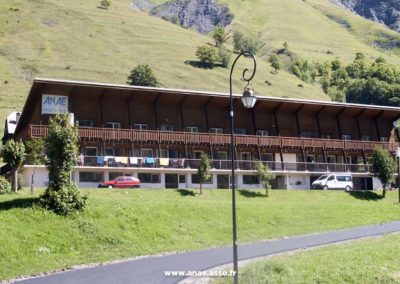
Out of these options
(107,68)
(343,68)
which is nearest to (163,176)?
(107,68)

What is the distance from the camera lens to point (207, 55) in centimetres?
13950

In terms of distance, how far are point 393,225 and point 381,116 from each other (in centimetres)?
3319

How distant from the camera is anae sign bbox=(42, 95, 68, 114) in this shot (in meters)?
54.6

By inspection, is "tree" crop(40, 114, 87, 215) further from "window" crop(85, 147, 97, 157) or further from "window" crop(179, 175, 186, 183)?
"window" crop(179, 175, 186, 183)

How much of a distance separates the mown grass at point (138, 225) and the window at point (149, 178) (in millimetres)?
8273

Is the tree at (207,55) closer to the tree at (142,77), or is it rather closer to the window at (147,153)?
the tree at (142,77)

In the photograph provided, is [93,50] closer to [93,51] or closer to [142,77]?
[93,51]

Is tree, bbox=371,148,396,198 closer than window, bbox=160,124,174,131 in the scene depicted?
Yes

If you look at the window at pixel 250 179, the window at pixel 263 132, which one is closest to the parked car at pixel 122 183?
the window at pixel 250 179

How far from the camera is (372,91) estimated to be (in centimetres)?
15100

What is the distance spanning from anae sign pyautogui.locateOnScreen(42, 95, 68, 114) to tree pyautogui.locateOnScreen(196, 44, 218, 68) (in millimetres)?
86451

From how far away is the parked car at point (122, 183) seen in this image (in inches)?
1948

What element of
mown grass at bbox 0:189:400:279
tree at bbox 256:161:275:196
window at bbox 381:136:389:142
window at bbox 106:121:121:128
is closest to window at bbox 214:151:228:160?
tree at bbox 256:161:275:196

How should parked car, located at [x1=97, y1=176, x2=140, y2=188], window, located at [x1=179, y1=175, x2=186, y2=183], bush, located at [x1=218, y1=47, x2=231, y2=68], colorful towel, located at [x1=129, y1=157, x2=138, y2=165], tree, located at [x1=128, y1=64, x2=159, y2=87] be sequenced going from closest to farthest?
parked car, located at [x1=97, y1=176, x2=140, y2=188]
colorful towel, located at [x1=129, y1=157, x2=138, y2=165]
window, located at [x1=179, y1=175, x2=186, y2=183]
tree, located at [x1=128, y1=64, x2=159, y2=87]
bush, located at [x1=218, y1=47, x2=231, y2=68]
